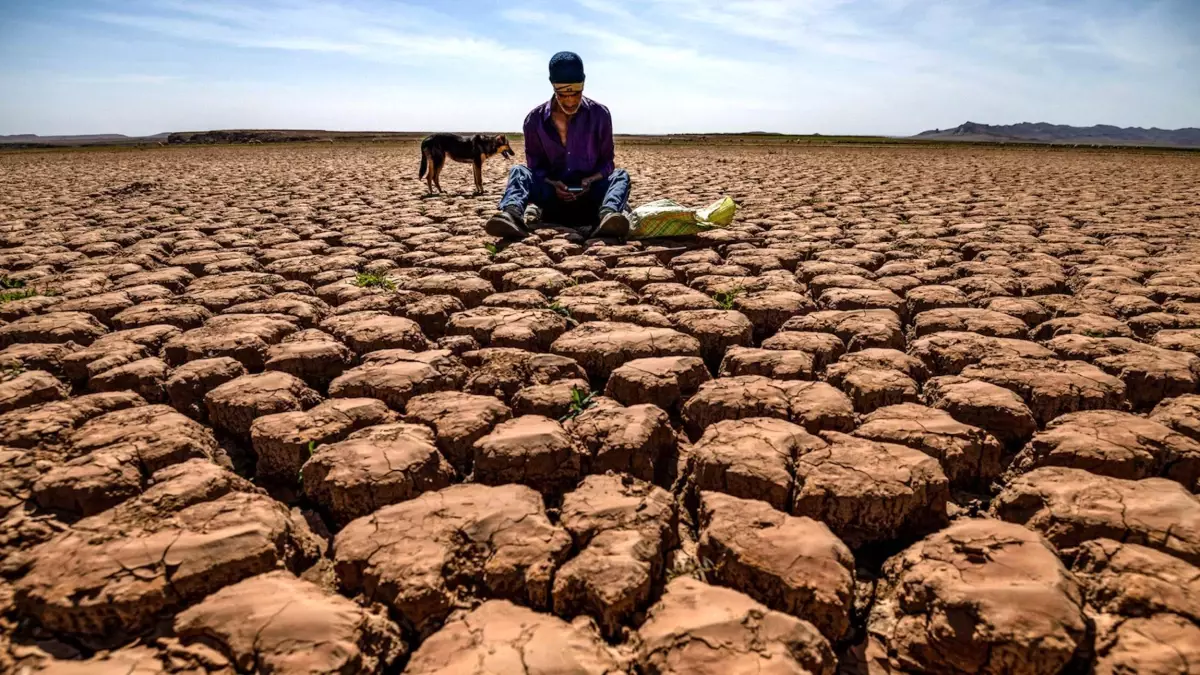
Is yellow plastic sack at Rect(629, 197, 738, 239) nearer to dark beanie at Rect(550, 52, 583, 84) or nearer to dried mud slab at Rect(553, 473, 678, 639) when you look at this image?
dark beanie at Rect(550, 52, 583, 84)

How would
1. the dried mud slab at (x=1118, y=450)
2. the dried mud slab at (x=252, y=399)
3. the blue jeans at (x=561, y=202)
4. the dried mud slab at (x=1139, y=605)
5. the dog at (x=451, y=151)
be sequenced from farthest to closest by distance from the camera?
the dog at (x=451, y=151), the blue jeans at (x=561, y=202), the dried mud slab at (x=252, y=399), the dried mud slab at (x=1118, y=450), the dried mud slab at (x=1139, y=605)

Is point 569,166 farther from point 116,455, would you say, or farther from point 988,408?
point 116,455

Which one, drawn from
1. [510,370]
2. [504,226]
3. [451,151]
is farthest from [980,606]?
[451,151]

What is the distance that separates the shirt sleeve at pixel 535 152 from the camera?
13.3 feet

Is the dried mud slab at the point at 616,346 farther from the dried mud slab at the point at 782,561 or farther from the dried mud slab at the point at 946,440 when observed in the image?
the dried mud slab at the point at 782,561

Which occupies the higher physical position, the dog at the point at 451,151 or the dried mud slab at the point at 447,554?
the dog at the point at 451,151

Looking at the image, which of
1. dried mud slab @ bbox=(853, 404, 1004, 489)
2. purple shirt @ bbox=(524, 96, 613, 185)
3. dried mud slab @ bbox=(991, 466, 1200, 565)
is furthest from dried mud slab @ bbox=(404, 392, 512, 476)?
purple shirt @ bbox=(524, 96, 613, 185)

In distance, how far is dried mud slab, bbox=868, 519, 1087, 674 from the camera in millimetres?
924

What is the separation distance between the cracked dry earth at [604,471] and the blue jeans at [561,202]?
1262 millimetres

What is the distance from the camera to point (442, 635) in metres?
0.97

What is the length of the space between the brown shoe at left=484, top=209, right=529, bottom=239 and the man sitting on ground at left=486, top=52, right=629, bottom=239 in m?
0.12

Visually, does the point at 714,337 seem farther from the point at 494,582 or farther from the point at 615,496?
the point at 494,582

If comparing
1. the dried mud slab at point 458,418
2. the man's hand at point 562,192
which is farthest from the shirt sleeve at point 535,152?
the dried mud slab at point 458,418

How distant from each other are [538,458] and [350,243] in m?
2.68
